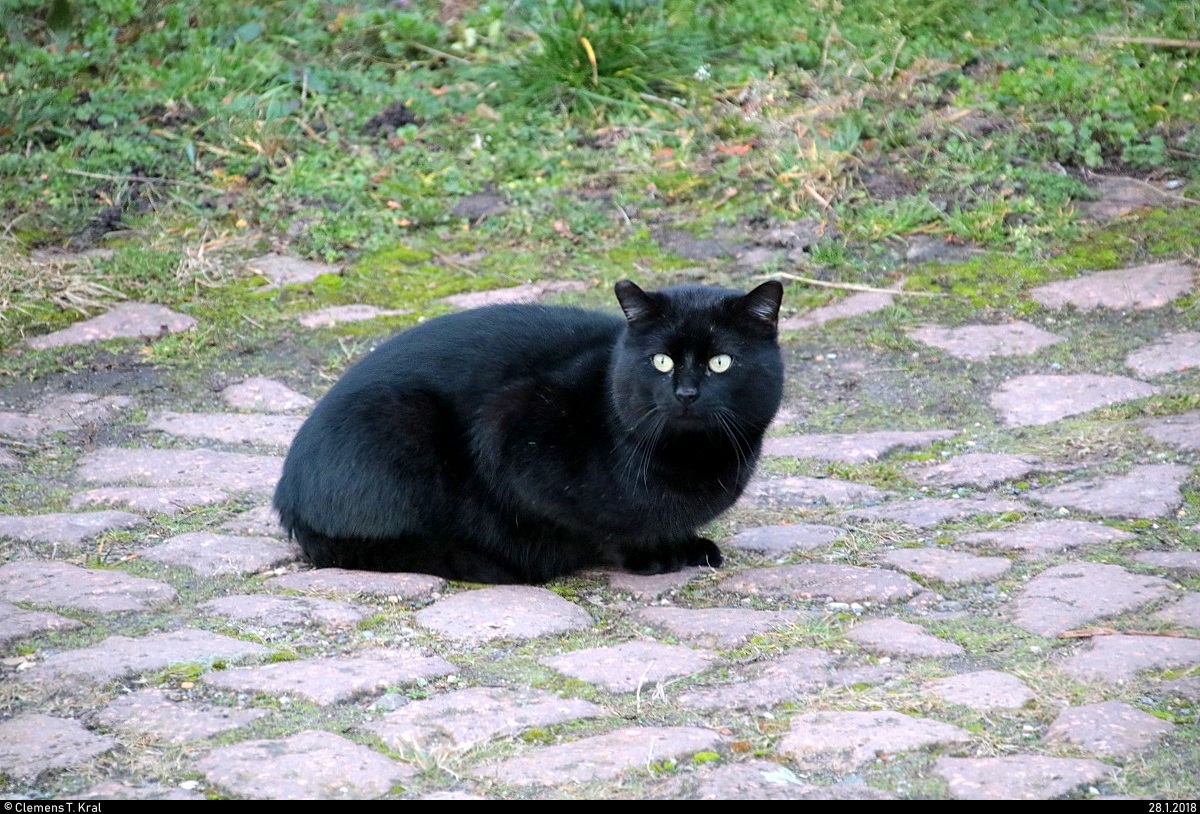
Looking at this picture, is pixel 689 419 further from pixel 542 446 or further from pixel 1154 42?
pixel 1154 42

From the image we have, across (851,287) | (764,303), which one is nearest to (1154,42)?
(851,287)

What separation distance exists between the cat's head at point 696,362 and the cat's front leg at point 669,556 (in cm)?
36

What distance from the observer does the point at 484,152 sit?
6.89 metres

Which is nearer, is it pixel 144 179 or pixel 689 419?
pixel 689 419

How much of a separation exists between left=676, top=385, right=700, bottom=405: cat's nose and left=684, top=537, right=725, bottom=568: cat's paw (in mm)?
476

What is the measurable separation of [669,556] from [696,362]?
1.88ft

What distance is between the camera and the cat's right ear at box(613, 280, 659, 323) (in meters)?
3.37

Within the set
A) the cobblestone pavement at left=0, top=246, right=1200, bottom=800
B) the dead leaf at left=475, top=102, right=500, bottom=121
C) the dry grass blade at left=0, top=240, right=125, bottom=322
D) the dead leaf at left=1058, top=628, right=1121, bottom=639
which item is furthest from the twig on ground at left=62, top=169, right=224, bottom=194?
the dead leaf at left=1058, top=628, right=1121, bottom=639

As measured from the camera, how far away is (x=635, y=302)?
133 inches

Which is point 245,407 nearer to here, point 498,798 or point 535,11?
point 498,798

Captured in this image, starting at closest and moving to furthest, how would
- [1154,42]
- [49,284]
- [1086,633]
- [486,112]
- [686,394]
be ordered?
[1086,633], [686,394], [49,284], [1154,42], [486,112]

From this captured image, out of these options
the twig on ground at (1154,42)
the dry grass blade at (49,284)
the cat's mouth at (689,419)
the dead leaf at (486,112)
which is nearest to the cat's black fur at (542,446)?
the cat's mouth at (689,419)

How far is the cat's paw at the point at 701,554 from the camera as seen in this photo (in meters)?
3.59

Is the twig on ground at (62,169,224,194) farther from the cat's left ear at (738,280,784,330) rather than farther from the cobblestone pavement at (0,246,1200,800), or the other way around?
the cat's left ear at (738,280,784,330)
